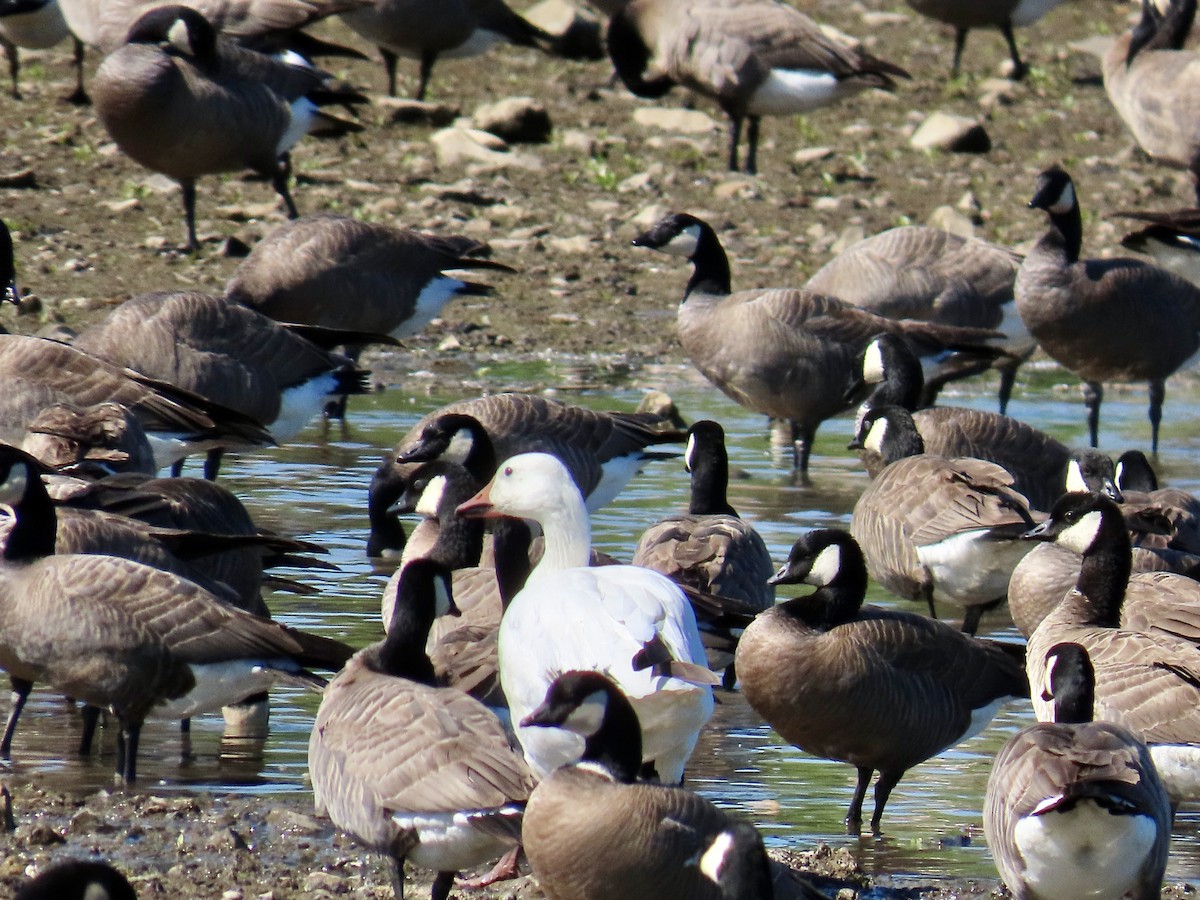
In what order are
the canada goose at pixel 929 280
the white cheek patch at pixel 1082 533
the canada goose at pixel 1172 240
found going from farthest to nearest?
the canada goose at pixel 929 280 → the canada goose at pixel 1172 240 → the white cheek patch at pixel 1082 533

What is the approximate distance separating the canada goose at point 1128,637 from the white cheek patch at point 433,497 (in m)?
2.57

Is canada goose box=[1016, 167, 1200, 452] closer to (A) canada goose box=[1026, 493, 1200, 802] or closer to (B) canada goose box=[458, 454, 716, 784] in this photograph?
(A) canada goose box=[1026, 493, 1200, 802]

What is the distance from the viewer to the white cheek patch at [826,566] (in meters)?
7.75

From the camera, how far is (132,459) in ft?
33.3

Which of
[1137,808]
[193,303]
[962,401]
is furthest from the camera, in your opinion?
[962,401]

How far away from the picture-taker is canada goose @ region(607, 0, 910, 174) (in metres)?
19.4

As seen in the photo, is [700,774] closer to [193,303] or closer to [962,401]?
[193,303]

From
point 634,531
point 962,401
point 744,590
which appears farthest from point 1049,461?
point 962,401

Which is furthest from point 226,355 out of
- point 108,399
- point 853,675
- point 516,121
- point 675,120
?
point 675,120

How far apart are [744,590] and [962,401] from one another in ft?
24.7

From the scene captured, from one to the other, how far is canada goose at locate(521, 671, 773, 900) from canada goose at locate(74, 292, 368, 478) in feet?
22.3

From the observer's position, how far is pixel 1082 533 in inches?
337

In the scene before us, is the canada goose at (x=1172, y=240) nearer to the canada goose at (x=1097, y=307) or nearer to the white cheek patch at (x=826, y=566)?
the canada goose at (x=1097, y=307)

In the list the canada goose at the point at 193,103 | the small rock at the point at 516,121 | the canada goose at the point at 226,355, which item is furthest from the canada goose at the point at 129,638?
the small rock at the point at 516,121
